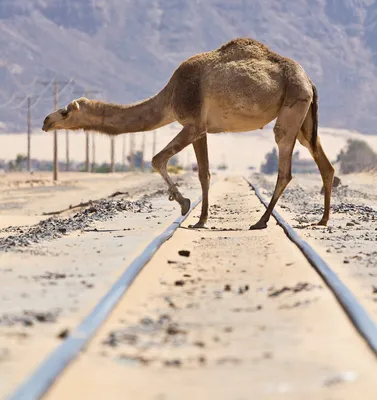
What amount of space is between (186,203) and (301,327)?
871cm

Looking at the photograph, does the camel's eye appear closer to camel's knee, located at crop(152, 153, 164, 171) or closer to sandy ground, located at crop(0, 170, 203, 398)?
sandy ground, located at crop(0, 170, 203, 398)

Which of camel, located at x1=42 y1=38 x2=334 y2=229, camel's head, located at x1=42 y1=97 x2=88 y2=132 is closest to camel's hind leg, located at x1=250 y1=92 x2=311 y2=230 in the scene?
camel, located at x1=42 y1=38 x2=334 y2=229

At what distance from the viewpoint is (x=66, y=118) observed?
54.4 ft

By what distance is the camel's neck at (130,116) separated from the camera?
1633 centimetres

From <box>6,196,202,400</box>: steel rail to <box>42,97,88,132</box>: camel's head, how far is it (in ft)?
24.6

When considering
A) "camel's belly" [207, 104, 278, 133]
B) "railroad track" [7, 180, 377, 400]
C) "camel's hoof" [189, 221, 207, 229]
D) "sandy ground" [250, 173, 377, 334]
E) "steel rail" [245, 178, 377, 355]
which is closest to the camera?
"railroad track" [7, 180, 377, 400]

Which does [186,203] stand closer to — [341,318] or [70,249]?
[70,249]

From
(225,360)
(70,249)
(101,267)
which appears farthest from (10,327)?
(70,249)

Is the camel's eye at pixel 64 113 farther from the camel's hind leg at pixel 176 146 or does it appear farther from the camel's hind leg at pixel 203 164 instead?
the camel's hind leg at pixel 203 164

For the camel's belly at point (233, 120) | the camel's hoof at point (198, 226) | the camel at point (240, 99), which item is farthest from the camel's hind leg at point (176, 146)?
the camel's hoof at point (198, 226)

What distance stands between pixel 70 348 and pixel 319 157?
10.6 meters

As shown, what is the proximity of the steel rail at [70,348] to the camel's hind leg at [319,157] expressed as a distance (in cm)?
728

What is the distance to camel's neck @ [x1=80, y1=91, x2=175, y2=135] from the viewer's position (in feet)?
53.6

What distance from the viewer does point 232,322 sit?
744cm
